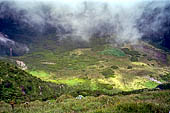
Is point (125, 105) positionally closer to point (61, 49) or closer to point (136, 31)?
point (61, 49)

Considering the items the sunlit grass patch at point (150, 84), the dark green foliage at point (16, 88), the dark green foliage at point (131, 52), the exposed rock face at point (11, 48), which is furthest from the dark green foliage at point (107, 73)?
the exposed rock face at point (11, 48)

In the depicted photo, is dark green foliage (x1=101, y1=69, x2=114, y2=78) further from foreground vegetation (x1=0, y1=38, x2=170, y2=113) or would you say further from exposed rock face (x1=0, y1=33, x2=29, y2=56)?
exposed rock face (x1=0, y1=33, x2=29, y2=56)

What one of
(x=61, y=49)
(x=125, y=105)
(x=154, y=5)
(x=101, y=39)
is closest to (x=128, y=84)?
(x=125, y=105)

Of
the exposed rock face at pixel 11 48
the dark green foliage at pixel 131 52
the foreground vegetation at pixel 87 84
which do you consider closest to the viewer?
the foreground vegetation at pixel 87 84

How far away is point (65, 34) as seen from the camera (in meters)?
187

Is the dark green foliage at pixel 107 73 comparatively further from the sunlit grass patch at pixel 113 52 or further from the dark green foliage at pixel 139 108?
the dark green foliage at pixel 139 108

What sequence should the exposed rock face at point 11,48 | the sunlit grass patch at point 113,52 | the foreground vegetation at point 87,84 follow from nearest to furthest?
the foreground vegetation at point 87,84 → the sunlit grass patch at point 113,52 → the exposed rock face at point 11,48

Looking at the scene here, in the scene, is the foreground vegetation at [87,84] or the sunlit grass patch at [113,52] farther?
the sunlit grass patch at [113,52]

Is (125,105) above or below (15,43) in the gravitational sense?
below

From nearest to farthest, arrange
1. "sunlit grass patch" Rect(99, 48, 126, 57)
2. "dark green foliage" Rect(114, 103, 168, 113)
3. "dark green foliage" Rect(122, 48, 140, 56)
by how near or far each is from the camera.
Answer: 1. "dark green foliage" Rect(114, 103, 168, 113)
2. "dark green foliage" Rect(122, 48, 140, 56)
3. "sunlit grass patch" Rect(99, 48, 126, 57)

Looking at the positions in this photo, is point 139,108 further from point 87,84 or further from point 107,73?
point 107,73

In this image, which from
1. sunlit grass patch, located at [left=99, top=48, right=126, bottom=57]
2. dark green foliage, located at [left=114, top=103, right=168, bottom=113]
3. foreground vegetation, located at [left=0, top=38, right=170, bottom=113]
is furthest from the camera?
sunlit grass patch, located at [left=99, top=48, right=126, bottom=57]

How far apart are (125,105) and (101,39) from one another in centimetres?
16268

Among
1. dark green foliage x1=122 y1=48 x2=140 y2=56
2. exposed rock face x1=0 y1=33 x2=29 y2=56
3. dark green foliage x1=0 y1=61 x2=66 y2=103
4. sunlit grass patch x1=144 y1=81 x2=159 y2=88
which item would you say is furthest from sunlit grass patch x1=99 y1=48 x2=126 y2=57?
dark green foliage x1=0 y1=61 x2=66 y2=103
